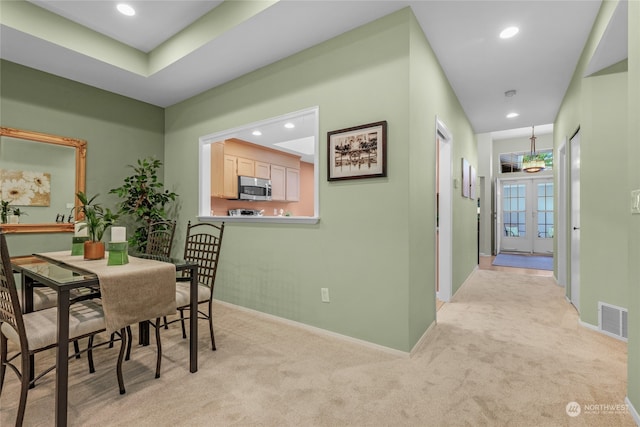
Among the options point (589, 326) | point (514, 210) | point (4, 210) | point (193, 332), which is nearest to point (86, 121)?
point (4, 210)

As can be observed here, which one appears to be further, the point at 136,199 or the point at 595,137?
the point at 136,199

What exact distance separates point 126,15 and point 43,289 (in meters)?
2.45

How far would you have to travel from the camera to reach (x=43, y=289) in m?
2.24

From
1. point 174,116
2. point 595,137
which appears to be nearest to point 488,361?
point 595,137

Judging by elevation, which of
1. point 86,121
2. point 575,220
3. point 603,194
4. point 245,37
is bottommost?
point 575,220

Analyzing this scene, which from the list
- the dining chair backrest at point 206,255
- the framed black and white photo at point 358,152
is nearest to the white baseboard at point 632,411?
the framed black and white photo at point 358,152

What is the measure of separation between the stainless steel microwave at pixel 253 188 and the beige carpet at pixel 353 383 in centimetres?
275

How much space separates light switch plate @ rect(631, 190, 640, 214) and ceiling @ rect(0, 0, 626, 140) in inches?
59.3

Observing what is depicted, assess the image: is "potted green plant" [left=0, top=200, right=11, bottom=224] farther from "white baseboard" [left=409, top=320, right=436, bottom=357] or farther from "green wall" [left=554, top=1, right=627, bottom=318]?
"green wall" [left=554, top=1, right=627, bottom=318]

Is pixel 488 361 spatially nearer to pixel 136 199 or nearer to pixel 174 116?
pixel 136 199

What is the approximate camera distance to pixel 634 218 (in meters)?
1.60

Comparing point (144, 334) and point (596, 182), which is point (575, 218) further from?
point (144, 334)

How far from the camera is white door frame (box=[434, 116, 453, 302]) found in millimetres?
3615

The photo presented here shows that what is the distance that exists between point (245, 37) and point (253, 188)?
296cm
